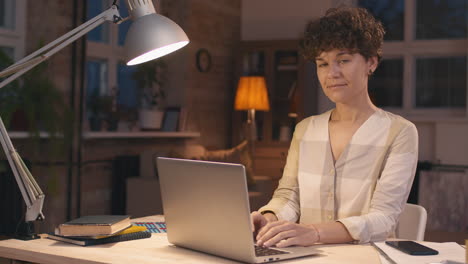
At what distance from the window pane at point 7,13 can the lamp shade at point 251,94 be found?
274 centimetres

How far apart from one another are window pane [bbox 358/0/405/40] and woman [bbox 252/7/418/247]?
514 cm

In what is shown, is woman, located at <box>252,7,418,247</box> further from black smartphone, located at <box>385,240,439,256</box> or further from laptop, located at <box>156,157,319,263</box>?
laptop, located at <box>156,157,319,263</box>

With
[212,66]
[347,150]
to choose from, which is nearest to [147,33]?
[347,150]

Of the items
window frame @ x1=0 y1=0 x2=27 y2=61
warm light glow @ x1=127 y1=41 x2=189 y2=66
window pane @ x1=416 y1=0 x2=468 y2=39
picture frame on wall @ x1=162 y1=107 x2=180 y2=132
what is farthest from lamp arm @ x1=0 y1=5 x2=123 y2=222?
window pane @ x1=416 y1=0 x2=468 y2=39

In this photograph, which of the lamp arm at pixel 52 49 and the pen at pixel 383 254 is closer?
the pen at pixel 383 254

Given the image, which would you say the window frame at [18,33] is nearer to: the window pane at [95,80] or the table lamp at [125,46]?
the window pane at [95,80]

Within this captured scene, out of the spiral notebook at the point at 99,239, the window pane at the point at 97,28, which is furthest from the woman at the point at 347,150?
the window pane at the point at 97,28

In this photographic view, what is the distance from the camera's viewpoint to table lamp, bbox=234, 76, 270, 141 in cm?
697

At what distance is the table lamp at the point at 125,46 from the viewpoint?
172 cm

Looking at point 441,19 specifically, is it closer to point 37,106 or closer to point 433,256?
point 37,106

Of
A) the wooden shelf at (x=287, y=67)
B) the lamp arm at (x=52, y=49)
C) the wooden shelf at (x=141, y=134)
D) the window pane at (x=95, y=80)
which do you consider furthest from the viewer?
the wooden shelf at (x=287, y=67)

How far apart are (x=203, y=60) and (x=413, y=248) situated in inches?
217

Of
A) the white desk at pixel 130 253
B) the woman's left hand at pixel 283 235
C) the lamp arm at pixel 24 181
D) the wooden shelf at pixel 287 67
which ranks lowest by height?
the white desk at pixel 130 253

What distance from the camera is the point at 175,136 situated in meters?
6.43
